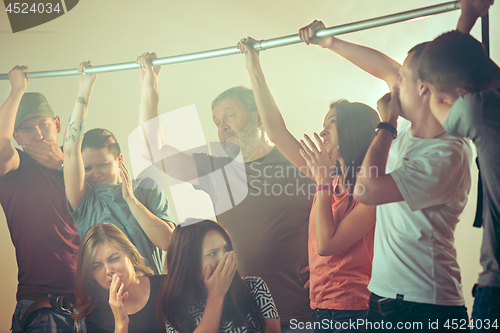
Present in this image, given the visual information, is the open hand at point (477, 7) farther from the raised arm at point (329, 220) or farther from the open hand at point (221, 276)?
the open hand at point (221, 276)

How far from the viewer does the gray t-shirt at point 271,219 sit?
143 cm

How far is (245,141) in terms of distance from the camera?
59.7 inches

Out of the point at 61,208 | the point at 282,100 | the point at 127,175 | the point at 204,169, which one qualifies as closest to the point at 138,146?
the point at 127,175

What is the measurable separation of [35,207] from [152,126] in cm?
71

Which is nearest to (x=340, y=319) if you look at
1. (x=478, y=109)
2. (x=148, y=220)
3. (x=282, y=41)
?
(x=478, y=109)

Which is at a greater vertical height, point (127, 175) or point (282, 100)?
point (282, 100)

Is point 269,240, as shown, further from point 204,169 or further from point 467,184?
point 467,184

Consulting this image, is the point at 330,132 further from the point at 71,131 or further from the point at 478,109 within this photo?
the point at 71,131

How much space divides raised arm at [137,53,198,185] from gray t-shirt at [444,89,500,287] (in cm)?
104

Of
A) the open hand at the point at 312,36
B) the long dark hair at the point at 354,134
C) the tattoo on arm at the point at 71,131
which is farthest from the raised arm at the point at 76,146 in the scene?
the long dark hair at the point at 354,134

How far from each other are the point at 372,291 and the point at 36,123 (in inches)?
65.5

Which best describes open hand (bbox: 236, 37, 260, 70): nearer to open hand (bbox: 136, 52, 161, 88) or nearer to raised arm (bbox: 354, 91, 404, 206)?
open hand (bbox: 136, 52, 161, 88)

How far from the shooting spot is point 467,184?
112 cm

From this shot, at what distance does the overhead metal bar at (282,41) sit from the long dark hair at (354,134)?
0.86 ft
